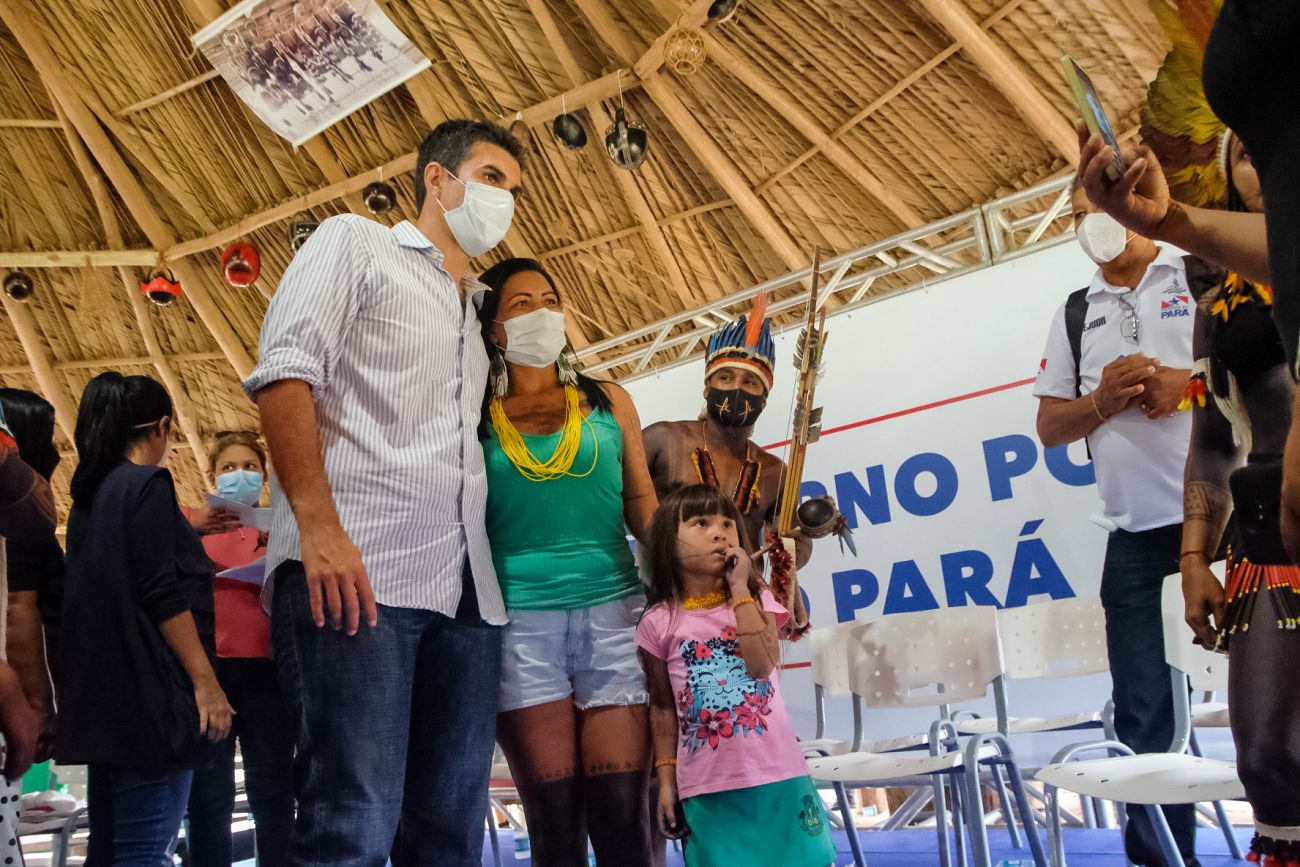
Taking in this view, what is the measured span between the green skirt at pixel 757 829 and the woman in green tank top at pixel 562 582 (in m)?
0.28

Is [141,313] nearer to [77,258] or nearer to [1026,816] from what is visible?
[77,258]

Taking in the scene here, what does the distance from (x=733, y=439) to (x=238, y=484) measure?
165 cm

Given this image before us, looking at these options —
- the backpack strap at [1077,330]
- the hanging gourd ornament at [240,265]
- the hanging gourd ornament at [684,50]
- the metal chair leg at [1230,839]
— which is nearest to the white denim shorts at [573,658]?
the backpack strap at [1077,330]

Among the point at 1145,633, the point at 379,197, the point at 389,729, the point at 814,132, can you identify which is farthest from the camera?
the point at 379,197

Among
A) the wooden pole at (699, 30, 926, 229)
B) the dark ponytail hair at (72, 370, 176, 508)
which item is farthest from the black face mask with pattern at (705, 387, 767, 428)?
the wooden pole at (699, 30, 926, 229)

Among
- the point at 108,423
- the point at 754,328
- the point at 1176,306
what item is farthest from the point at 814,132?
the point at 108,423

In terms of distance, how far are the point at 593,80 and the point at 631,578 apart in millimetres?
5530

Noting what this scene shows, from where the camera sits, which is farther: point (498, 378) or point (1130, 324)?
point (1130, 324)

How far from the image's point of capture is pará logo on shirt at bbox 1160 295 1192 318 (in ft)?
9.78

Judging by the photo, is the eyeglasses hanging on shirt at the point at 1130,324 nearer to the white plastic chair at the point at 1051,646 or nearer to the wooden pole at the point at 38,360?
the white plastic chair at the point at 1051,646

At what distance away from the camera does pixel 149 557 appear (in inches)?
93.7

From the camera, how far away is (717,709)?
2.31 m

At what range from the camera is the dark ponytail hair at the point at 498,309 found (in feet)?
7.58

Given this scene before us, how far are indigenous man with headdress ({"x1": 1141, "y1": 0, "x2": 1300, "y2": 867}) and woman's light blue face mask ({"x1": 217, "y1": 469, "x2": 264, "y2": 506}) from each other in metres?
2.88
